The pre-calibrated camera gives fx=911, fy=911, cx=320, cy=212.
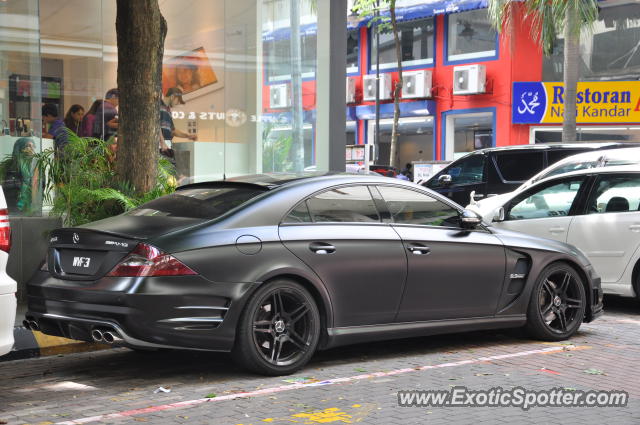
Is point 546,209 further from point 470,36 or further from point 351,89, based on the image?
point 351,89

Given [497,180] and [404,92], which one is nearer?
[497,180]

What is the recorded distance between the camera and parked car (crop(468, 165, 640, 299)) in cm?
1009

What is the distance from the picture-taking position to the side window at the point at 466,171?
55.9 ft

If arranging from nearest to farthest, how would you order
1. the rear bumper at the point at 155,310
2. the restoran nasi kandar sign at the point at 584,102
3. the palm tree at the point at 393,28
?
1. the rear bumper at the point at 155,310
2. the restoran nasi kandar sign at the point at 584,102
3. the palm tree at the point at 393,28

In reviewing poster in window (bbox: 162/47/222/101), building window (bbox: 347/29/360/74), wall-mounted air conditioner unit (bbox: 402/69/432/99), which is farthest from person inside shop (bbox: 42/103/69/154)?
building window (bbox: 347/29/360/74)

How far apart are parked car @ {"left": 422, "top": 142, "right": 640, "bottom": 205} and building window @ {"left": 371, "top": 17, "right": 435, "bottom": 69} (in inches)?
820

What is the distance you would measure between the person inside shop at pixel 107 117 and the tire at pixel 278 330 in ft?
25.1

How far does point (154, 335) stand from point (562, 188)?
6.24 m

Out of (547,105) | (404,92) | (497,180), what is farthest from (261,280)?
(404,92)

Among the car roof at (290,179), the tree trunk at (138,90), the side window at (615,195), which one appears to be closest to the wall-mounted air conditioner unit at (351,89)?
the side window at (615,195)

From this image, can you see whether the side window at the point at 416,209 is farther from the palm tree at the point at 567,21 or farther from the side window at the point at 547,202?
the palm tree at the point at 567,21

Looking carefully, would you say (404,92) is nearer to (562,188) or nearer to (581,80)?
(581,80)

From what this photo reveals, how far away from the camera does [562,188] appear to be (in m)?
10.8

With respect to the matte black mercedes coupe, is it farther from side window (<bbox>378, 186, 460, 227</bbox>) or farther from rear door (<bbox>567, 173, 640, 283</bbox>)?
rear door (<bbox>567, 173, 640, 283</bbox>)
